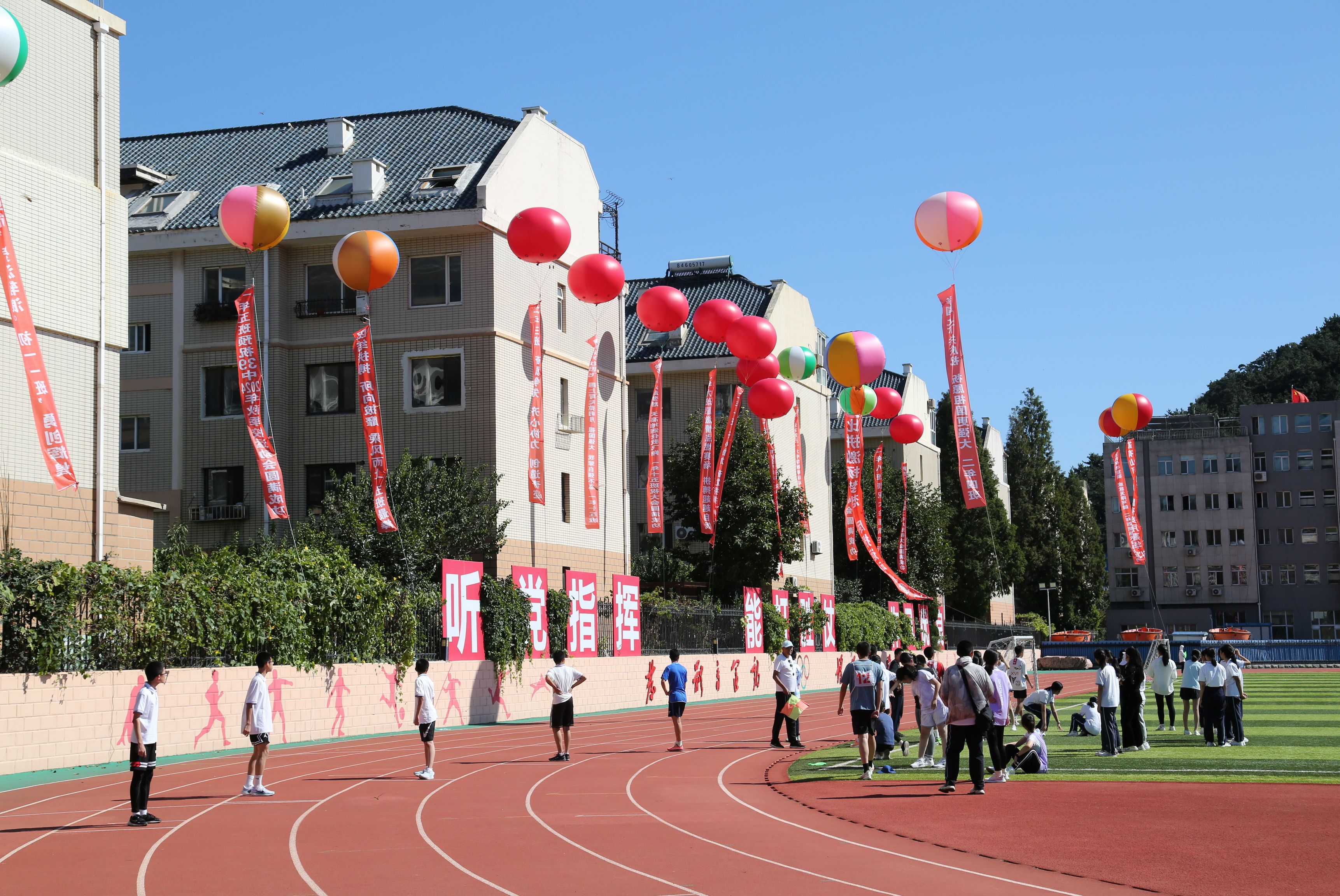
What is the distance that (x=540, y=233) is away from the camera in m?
26.8

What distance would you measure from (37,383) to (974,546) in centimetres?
5677

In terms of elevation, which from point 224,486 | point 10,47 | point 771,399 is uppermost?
point 10,47

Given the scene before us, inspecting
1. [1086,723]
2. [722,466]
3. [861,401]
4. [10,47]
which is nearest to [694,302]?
[722,466]

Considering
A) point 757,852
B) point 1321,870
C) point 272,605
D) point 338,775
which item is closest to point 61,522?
point 272,605

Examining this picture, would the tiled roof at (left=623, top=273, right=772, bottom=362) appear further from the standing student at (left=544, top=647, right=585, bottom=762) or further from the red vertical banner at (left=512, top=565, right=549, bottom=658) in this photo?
the standing student at (left=544, top=647, right=585, bottom=762)

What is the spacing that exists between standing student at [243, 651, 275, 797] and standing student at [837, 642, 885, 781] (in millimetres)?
7569

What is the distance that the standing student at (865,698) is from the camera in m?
17.8

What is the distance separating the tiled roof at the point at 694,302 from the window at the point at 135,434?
19250 mm

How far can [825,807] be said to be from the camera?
49.0ft

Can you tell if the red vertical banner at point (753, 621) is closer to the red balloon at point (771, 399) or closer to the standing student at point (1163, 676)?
the red balloon at point (771, 399)

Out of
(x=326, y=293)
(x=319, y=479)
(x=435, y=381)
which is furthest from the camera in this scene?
(x=326, y=293)

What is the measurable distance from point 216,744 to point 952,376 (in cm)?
1488

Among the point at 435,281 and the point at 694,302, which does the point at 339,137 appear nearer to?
the point at 435,281

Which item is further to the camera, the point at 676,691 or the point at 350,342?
the point at 350,342
